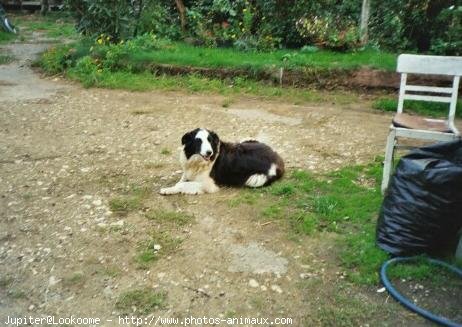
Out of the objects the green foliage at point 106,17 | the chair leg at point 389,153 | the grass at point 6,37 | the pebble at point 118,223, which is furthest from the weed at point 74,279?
the grass at point 6,37

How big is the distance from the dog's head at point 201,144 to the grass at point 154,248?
0.89m

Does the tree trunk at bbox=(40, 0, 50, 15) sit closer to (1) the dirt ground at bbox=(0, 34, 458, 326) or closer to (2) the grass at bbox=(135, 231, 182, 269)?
(1) the dirt ground at bbox=(0, 34, 458, 326)

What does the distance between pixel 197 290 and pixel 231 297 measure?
25 centimetres

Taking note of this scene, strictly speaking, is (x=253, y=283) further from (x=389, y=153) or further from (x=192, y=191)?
(x=389, y=153)

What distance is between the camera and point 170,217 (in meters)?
4.15

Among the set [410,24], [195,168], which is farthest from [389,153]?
[410,24]

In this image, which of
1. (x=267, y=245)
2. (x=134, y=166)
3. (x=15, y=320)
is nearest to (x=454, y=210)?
(x=267, y=245)

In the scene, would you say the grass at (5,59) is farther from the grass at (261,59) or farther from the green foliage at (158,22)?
the grass at (261,59)

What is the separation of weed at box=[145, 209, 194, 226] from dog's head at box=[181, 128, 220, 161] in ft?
1.98

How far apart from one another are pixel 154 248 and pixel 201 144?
3.76 feet

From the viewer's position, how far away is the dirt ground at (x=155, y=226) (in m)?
3.09

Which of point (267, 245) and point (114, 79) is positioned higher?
point (114, 79)

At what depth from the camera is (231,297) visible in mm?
3143

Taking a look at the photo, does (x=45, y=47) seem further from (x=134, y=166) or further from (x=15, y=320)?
(x=15, y=320)
